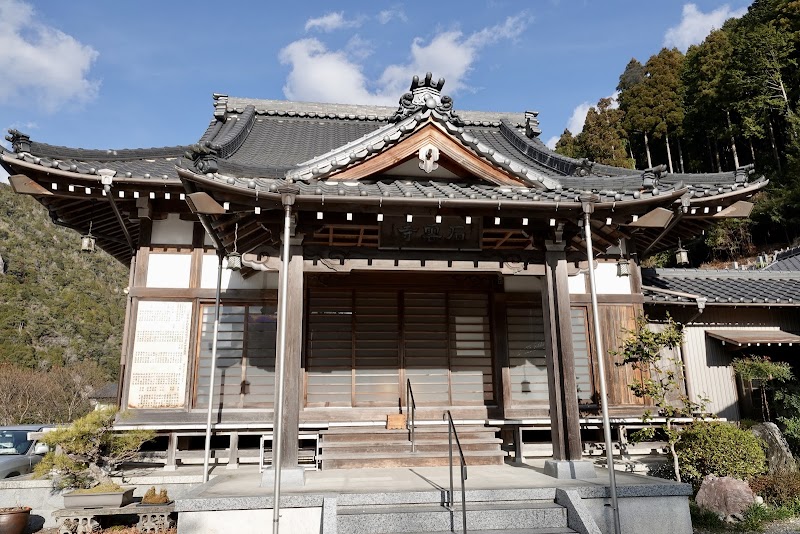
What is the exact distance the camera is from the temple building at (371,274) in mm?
7730

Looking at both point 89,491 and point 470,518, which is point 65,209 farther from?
point 470,518

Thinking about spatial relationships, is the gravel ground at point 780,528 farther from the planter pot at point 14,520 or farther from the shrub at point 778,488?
the planter pot at point 14,520

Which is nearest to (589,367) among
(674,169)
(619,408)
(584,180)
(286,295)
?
(619,408)

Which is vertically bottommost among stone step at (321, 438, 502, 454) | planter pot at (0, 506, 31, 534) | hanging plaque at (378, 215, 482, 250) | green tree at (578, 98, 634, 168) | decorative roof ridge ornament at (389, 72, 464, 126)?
planter pot at (0, 506, 31, 534)

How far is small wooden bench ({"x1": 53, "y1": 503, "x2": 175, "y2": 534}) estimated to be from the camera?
7.36 meters

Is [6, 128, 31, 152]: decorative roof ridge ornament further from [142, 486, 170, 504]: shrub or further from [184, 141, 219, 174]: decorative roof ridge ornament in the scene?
[142, 486, 170, 504]: shrub

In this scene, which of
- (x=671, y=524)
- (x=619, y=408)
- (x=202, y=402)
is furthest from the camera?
(x=619, y=408)

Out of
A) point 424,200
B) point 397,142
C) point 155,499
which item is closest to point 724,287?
point 397,142

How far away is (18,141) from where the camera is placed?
28.4ft

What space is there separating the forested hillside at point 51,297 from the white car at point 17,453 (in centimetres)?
2904

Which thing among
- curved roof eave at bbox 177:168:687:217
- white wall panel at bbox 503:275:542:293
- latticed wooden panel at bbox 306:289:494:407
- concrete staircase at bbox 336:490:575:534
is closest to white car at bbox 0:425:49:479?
latticed wooden panel at bbox 306:289:494:407

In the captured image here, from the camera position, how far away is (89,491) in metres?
7.46

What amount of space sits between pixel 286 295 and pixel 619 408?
7.26 metres

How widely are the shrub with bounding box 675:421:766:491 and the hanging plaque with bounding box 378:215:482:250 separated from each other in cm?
457
